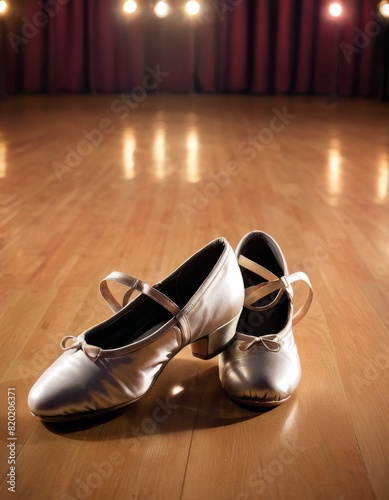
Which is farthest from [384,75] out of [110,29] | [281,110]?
[110,29]

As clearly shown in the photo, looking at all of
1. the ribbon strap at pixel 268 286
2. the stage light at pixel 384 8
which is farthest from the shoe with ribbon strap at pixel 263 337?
the stage light at pixel 384 8

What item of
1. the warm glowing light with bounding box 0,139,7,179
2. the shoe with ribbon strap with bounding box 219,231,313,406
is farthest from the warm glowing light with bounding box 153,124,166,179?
the shoe with ribbon strap with bounding box 219,231,313,406

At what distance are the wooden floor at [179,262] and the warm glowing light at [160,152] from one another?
0.01 metres

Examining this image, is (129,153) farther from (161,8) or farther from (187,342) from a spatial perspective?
(161,8)

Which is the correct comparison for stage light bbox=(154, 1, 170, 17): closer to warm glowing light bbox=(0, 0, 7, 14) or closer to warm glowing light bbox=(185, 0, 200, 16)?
warm glowing light bbox=(185, 0, 200, 16)

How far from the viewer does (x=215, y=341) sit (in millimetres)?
1060

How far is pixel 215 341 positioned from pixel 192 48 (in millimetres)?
5137

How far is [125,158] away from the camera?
9.80ft

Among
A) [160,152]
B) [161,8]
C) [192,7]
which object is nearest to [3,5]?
[161,8]

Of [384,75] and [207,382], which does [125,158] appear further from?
[384,75]

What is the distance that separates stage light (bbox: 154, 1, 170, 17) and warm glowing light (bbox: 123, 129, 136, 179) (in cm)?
225

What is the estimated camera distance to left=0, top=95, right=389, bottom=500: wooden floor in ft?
2.89

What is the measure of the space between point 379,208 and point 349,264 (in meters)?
0.58

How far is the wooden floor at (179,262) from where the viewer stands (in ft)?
2.89
